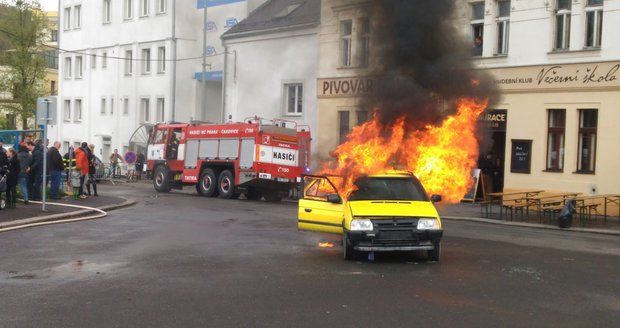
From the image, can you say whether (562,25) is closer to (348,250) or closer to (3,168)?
(348,250)

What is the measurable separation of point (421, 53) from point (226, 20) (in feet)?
80.6

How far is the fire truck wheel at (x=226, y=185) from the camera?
2380 cm

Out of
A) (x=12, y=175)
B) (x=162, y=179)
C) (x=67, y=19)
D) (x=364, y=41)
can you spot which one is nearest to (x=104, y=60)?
(x=67, y=19)

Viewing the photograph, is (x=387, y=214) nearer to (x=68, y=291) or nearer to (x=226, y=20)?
(x=68, y=291)

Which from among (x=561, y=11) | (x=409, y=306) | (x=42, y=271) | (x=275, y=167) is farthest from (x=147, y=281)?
(x=561, y=11)

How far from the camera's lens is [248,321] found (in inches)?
249

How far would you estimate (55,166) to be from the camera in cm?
1912

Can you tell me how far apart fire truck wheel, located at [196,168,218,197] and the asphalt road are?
35.2 ft

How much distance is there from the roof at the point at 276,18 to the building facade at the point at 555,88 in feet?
23.9

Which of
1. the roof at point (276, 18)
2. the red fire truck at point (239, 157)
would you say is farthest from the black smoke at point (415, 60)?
the roof at point (276, 18)

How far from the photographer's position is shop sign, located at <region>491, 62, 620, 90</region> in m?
19.8

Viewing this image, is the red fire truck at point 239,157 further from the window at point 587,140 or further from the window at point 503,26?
the window at point 587,140

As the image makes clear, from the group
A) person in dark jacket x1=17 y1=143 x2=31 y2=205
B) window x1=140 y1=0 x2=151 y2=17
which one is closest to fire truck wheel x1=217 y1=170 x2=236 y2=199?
person in dark jacket x1=17 y1=143 x2=31 y2=205

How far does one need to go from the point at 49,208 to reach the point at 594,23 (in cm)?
1686
